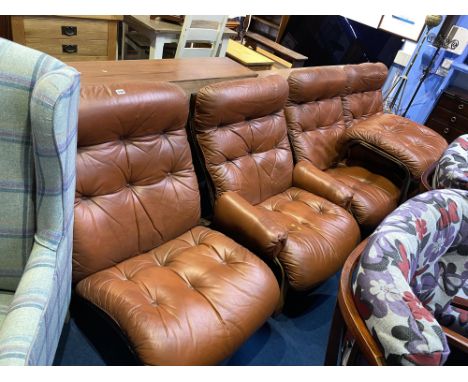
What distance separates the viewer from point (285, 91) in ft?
6.06

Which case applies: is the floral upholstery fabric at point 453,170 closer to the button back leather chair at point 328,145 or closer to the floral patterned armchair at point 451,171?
the floral patterned armchair at point 451,171

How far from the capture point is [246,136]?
1760 mm

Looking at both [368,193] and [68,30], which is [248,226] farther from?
[68,30]

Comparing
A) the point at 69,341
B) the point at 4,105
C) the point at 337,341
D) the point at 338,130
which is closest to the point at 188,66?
the point at 338,130

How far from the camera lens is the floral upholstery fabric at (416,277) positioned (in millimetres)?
698

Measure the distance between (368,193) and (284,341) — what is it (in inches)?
38.7

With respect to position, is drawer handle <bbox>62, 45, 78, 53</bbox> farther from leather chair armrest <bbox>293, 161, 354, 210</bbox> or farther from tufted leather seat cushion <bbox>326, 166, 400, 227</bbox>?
tufted leather seat cushion <bbox>326, 166, 400, 227</bbox>

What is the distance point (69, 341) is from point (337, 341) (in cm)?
107

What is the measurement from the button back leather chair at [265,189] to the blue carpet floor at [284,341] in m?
0.27

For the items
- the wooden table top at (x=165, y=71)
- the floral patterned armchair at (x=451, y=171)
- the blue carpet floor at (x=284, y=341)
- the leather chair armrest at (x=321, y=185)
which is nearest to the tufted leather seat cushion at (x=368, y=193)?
the leather chair armrest at (x=321, y=185)

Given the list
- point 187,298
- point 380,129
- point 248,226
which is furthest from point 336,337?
point 380,129

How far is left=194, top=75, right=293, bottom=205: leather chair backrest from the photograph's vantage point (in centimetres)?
159

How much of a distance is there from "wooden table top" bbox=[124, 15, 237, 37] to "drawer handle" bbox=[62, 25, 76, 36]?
1.71 feet

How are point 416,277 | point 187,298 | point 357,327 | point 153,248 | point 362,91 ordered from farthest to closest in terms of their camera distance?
1. point 362,91
2. point 153,248
3. point 187,298
4. point 416,277
5. point 357,327
